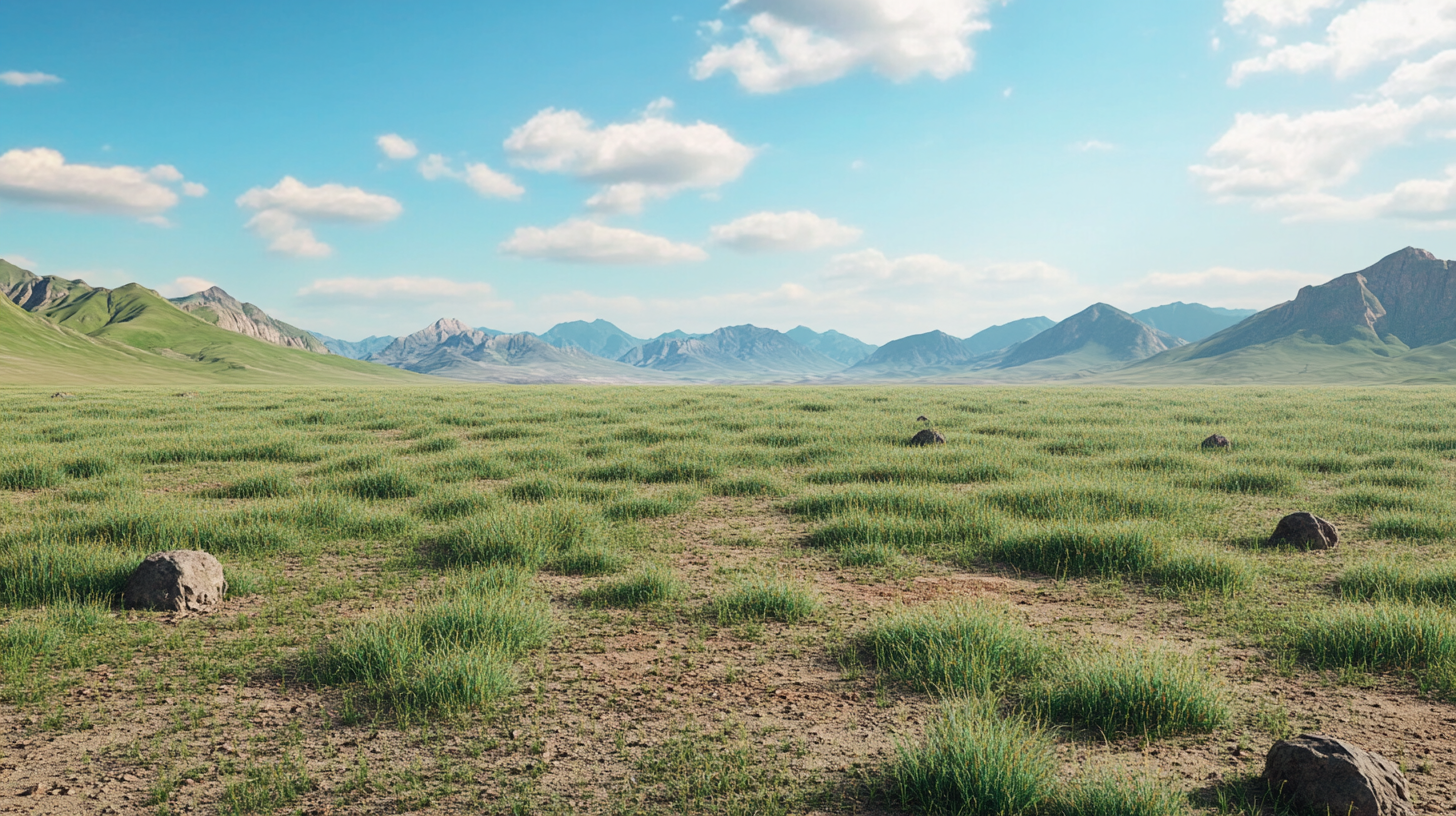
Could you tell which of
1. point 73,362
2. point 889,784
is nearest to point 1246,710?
point 889,784

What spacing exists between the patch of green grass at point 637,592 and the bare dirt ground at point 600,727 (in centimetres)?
29

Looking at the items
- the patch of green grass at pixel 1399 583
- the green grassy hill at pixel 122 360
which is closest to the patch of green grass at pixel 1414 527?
the patch of green grass at pixel 1399 583

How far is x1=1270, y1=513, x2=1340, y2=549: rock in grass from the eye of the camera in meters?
7.45

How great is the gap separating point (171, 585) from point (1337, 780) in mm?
7667

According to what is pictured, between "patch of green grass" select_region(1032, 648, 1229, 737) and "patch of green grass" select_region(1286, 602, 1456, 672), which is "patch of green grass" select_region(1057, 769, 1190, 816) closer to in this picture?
"patch of green grass" select_region(1032, 648, 1229, 737)

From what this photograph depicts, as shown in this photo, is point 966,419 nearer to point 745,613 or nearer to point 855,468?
point 855,468

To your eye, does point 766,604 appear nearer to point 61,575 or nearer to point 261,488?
point 61,575

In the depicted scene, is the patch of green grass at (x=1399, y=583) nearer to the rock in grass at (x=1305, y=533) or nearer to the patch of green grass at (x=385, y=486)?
the rock in grass at (x=1305, y=533)

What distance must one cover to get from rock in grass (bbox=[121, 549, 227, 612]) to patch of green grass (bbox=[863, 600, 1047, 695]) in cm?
538

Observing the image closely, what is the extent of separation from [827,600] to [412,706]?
334 cm

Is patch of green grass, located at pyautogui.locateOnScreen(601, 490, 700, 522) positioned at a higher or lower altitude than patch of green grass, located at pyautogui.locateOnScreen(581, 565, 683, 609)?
higher

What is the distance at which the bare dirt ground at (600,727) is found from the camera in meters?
3.42

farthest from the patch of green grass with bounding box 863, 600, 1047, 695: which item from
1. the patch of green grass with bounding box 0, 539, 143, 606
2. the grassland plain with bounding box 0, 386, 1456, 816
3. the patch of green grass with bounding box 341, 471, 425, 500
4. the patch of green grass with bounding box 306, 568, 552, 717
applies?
the patch of green grass with bounding box 341, 471, 425, 500

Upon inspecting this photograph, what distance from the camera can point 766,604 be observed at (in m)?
5.72
